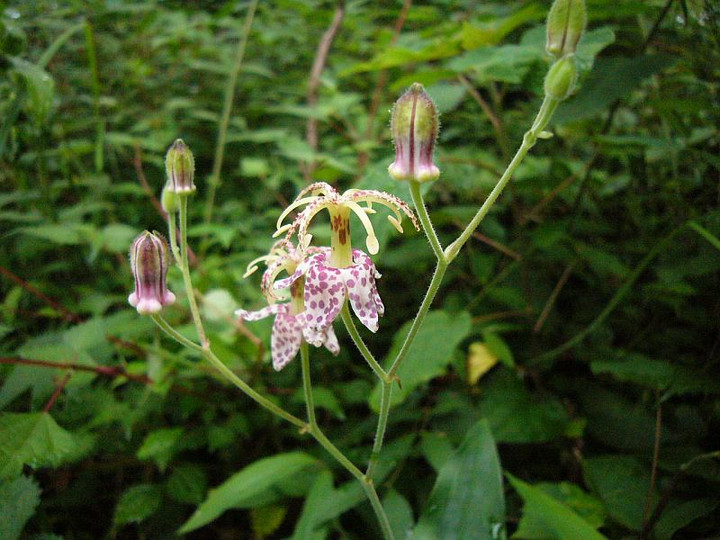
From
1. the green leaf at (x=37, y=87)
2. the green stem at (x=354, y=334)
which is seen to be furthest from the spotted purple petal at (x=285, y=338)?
the green leaf at (x=37, y=87)

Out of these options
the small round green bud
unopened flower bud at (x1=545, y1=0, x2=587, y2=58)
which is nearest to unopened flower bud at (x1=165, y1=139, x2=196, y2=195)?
the small round green bud

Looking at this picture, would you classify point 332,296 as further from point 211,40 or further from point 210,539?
point 211,40

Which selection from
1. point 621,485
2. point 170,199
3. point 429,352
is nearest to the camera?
point 170,199

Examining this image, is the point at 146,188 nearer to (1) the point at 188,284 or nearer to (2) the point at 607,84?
(1) the point at 188,284

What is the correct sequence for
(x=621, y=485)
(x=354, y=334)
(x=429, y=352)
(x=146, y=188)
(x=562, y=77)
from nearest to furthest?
(x=562, y=77), (x=354, y=334), (x=621, y=485), (x=429, y=352), (x=146, y=188)

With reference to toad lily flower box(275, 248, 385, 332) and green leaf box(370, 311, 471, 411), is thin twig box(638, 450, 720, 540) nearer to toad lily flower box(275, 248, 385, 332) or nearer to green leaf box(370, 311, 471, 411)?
green leaf box(370, 311, 471, 411)

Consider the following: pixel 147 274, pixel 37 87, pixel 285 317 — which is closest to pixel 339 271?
pixel 285 317

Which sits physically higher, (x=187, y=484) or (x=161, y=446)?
(x=161, y=446)
